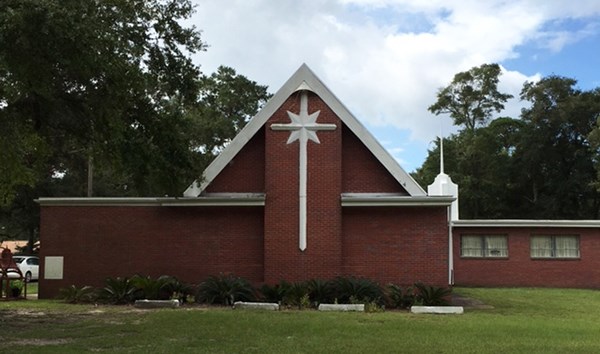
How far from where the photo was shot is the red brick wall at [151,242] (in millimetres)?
17609

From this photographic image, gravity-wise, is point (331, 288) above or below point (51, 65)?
below

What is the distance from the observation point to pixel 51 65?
408 inches

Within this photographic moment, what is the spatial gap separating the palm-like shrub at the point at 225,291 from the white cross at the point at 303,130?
197cm

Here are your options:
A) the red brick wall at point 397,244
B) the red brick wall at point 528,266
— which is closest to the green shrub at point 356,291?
the red brick wall at point 397,244

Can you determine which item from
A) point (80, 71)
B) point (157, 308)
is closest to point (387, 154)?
point (157, 308)

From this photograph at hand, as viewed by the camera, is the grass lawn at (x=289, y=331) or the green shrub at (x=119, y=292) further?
the green shrub at (x=119, y=292)

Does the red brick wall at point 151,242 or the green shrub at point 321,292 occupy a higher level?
the red brick wall at point 151,242

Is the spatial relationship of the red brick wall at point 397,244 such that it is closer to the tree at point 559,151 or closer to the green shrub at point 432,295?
the green shrub at point 432,295

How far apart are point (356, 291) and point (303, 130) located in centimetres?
470

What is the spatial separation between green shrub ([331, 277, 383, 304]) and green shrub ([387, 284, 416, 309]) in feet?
1.15

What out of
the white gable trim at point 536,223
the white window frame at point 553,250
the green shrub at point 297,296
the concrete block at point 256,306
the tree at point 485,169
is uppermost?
the tree at point 485,169

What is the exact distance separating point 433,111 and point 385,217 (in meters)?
43.6

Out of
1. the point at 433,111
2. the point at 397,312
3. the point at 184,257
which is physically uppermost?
the point at 433,111

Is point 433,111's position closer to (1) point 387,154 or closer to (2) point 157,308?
(1) point 387,154
